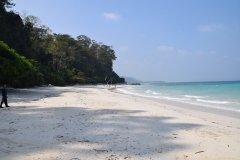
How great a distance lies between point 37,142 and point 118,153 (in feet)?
6.87

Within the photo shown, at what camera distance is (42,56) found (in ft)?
182

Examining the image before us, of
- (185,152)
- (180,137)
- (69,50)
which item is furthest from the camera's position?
(69,50)

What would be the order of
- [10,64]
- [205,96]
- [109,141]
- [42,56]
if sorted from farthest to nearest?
[42,56], [205,96], [10,64], [109,141]

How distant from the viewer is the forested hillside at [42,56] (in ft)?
65.5

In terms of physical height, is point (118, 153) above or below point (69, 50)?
below

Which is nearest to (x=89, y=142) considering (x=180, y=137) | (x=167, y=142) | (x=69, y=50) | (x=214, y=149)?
(x=167, y=142)

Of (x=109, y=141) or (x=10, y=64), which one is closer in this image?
(x=109, y=141)

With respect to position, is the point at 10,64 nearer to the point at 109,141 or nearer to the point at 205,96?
the point at 109,141

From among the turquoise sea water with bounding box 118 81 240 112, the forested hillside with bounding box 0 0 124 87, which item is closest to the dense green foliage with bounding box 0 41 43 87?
the forested hillside with bounding box 0 0 124 87

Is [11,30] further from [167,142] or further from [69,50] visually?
[69,50]

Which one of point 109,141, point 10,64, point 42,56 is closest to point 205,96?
point 10,64

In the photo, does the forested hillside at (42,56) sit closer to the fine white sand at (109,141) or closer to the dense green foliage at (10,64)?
the dense green foliage at (10,64)

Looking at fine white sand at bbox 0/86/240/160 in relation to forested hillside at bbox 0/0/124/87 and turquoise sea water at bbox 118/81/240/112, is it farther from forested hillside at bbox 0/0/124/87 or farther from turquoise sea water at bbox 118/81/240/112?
forested hillside at bbox 0/0/124/87

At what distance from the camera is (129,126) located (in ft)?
23.2
